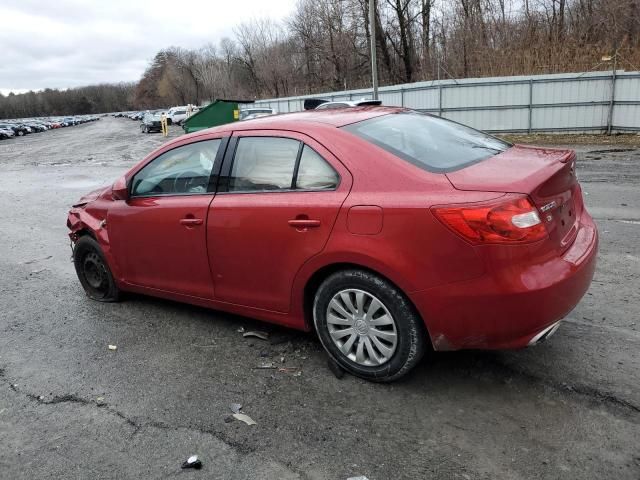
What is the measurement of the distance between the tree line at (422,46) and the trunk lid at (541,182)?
17873 millimetres

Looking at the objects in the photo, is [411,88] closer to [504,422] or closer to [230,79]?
[504,422]

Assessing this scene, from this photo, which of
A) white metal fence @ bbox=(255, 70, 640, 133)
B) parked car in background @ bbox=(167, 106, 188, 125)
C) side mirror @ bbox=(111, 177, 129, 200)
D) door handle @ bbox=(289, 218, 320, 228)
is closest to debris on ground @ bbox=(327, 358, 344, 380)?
door handle @ bbox=(289, 218, 320, 228)

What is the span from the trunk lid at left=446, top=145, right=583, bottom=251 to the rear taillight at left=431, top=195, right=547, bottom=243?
8 centimetres

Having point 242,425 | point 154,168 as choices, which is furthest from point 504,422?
point 154,168

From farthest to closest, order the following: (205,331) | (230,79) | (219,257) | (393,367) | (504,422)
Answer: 1. (230,79)
2. (205,331)
3. (219,257)
4. (393,367)
5. (504,422)

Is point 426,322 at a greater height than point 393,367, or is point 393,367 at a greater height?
point 426,322

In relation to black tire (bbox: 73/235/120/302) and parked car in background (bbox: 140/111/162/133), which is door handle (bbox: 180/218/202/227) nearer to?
black tire (bbox: 73/235/120/302)

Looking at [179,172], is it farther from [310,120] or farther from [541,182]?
[541,182]

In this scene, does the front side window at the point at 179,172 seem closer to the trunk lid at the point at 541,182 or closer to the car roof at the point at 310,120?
the car roof at the point at 310,120

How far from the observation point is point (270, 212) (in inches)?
135

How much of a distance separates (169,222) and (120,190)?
0.74 meters

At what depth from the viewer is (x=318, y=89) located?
50.4 meters

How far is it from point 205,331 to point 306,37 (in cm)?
5026

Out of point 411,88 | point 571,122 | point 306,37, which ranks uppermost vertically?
point 306,37
